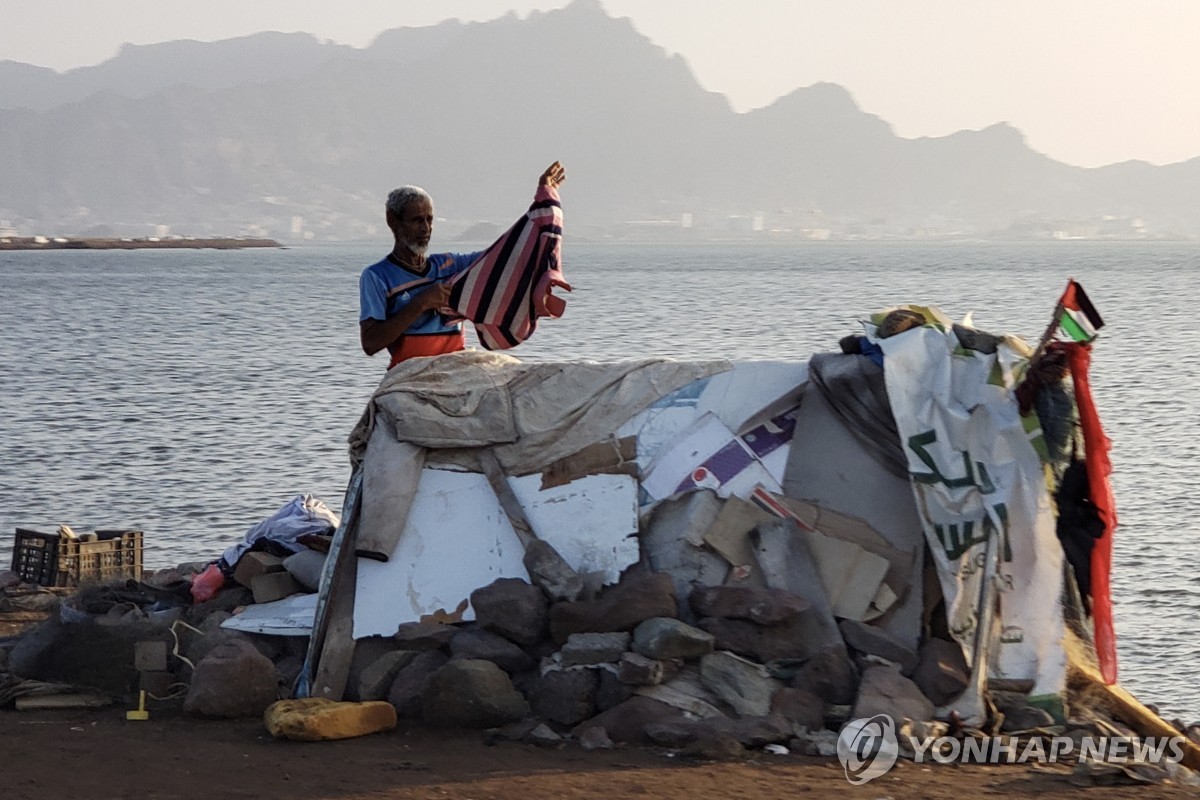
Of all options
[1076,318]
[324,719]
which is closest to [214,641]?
[324,719]

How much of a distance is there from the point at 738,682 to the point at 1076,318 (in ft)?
7.00

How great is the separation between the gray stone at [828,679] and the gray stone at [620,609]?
617mm

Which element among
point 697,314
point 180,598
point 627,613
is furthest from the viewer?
point 697,314

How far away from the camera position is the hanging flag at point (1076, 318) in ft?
22.6

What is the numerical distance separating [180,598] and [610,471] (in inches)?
101

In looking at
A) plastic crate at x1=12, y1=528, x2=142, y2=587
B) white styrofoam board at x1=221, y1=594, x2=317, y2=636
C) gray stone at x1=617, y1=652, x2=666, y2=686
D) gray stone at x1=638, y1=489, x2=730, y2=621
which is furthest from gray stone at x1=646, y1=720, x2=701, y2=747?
plastic crate at x1=12, y1=528, x2=142, y2=587

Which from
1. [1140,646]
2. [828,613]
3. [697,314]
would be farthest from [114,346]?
[828,613]

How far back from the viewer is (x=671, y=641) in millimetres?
6582

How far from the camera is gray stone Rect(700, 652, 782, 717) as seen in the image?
6.57 meters

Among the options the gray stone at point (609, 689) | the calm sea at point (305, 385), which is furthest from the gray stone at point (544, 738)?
the calm sea at point (305, 385)

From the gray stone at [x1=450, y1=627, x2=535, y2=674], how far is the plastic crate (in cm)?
388

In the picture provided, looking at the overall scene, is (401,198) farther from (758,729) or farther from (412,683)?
(758,729)

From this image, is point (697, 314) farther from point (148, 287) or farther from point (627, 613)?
point (627, 613)

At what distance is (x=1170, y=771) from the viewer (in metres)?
6.19
